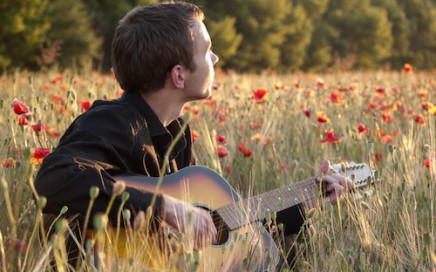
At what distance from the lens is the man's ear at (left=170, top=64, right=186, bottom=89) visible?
242cm

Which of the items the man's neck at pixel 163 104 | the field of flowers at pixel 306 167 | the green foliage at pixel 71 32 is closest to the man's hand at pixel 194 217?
the field of flowers at pixel 306 167

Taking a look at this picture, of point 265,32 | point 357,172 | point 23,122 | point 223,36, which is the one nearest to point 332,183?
point 357,172

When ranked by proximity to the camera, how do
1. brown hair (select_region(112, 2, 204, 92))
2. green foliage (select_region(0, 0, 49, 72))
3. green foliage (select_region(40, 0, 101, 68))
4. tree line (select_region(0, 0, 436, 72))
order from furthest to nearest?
green foliage (select_region(40, 0, 101, 68))
tree line (select_region(0, 0, 436, 72))
green foliage (select_region(0, 0, 49, 72))
brown hair (select_region(112, 2, 204, 92))

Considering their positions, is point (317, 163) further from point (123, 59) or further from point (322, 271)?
point (322, 271)

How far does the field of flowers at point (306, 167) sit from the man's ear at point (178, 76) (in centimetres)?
39

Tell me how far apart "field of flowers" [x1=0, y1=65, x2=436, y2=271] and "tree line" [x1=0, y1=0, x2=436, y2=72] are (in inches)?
124

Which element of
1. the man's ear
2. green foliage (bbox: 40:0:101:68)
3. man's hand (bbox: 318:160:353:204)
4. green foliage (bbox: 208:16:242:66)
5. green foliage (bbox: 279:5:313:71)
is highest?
the man's ear

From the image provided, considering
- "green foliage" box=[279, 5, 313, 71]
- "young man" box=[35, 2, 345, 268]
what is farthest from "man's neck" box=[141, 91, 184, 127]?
"green foliage" box=[279, 5, 313, 71]

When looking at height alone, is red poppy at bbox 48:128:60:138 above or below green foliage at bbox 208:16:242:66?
above

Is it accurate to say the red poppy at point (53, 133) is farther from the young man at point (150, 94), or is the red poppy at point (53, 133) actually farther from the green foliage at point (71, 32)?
the green foliage at point (71, 32)

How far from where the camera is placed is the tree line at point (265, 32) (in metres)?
16.1

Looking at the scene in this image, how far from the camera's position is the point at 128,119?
2.24 metres

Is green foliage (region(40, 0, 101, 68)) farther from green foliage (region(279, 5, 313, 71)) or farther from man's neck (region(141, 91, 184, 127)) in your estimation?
man's neck (region(141, 91, 184, 127))

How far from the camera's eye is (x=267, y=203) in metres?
2.26
